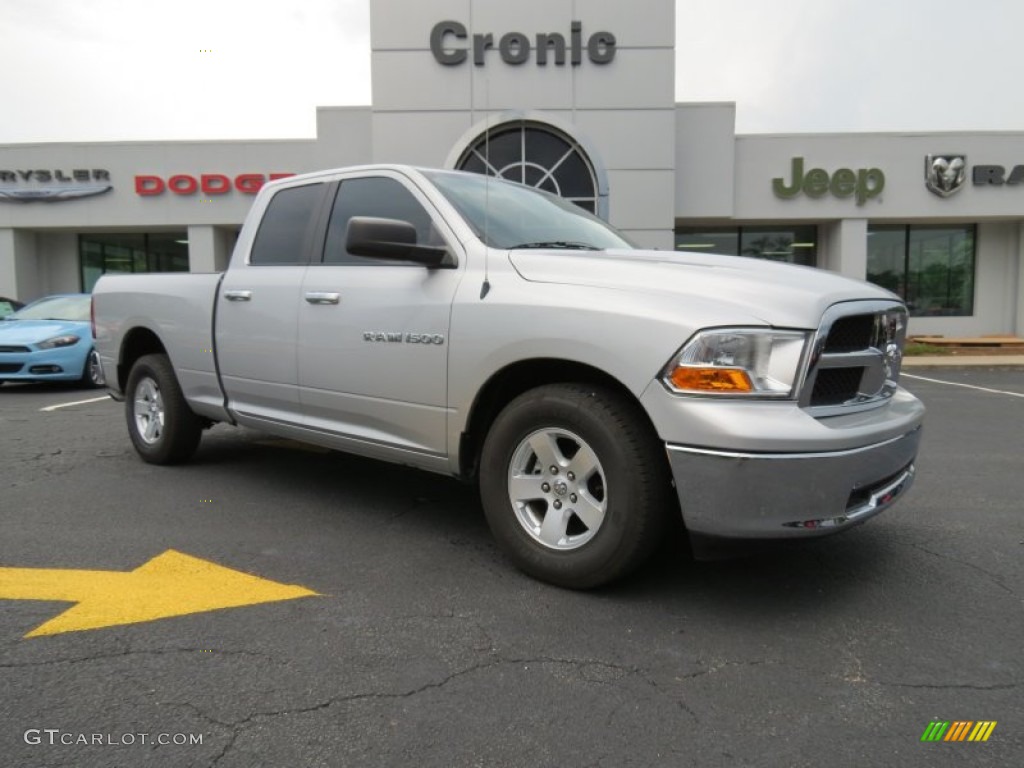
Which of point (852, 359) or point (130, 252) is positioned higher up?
point (130, 252)

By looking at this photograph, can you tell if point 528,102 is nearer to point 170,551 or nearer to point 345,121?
point 345,121

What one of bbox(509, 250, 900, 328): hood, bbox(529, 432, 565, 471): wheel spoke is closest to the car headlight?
bbox(509, 250, 900, 328): hood

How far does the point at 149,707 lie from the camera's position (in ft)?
7.43

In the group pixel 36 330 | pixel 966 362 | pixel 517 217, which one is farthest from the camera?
pixel 966 362

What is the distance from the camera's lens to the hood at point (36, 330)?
33.5 feet

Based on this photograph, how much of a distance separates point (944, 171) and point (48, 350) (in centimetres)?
2122

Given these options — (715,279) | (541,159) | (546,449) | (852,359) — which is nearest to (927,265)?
(541,159)

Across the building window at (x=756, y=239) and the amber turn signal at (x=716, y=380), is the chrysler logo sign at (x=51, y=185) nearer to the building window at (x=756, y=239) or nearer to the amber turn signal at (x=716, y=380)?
the building window at (x=756, y=239)

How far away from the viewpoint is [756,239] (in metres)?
21.7

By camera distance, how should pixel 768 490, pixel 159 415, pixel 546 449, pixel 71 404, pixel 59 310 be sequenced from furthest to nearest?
pixel 59 310 → pixel 71 404 → pixel 159 415 → pixel 546 449 → pixel 768 490

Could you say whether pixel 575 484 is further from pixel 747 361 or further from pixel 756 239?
pixel 756 239

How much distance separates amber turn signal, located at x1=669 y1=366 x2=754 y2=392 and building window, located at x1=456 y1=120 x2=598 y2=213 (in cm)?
1473

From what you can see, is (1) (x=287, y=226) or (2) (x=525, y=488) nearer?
(2) (x=525, y=488)

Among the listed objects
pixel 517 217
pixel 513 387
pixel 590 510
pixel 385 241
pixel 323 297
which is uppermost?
pixel 517 217
